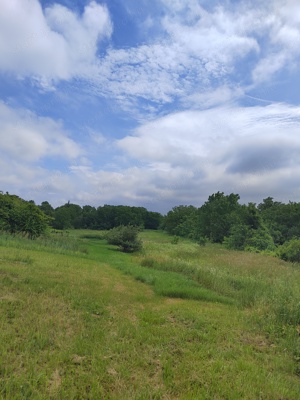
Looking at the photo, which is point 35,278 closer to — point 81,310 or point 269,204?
point 81,310

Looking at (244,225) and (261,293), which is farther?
(244,225)

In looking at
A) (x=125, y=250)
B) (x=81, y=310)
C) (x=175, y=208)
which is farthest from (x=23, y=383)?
(x=175, y=208)

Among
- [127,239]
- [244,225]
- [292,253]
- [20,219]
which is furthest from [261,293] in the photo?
[244,225]

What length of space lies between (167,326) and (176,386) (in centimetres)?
228

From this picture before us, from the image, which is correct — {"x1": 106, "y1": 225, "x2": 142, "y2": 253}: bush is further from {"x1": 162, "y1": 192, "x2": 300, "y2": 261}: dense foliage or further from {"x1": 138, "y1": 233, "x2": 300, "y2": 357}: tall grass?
{"x1": 162, "y1": 192, "x2": 300, "y2": 261}: dense foliage

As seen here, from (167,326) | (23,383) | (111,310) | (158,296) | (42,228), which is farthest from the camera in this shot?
(42,228)

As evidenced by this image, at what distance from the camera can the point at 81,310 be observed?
697 centimetres

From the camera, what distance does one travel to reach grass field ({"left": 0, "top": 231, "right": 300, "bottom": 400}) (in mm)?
4199

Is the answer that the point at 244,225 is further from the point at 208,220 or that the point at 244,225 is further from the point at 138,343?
the point at 138,343

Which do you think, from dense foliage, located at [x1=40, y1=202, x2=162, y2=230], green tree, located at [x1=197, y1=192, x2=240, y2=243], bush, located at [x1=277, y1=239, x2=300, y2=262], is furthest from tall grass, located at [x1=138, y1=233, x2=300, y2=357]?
dense foliage, located at [x1=40, y1=202, x2=162, y2=230]

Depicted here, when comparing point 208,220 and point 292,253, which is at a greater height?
point 208,220

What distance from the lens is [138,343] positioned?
5586 millimetres

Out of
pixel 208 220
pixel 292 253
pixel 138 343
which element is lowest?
pixel 138 343

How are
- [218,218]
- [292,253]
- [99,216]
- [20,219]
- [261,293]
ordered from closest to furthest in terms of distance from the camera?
[261,293] < [292,253] < [20,219] < [218,218] < [99,216]
